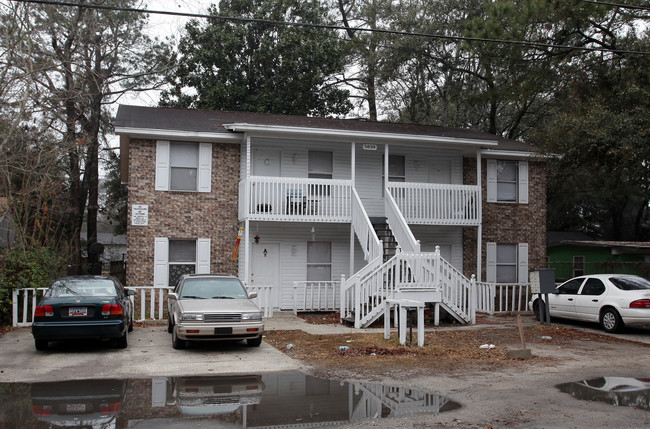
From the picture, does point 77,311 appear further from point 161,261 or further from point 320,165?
point 320,165

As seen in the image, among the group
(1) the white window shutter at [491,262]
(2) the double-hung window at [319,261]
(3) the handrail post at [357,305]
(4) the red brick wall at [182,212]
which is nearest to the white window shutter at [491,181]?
(1) the white window shutter at [491,262]

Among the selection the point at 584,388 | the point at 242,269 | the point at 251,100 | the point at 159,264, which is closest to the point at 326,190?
the point at 242,269

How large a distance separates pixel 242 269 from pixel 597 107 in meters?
11.6

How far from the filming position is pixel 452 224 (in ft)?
64.5

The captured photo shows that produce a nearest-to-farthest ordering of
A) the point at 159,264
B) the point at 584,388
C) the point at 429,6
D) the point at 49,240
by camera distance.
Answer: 1. the point at 584,388
2. the point at 159,264
3. the point at 49,240
4. the point at 429,6

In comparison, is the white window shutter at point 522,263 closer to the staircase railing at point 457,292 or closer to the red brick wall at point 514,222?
the red brick wall at point 514,222

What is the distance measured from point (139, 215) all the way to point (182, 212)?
4.23ft

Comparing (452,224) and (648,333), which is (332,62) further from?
(648,333)

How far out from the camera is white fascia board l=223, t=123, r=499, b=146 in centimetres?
1812

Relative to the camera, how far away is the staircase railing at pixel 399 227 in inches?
648

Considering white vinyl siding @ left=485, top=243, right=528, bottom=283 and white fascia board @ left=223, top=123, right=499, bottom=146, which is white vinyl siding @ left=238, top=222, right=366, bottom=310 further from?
white vinyl siding @ left=485, top=243, right=528, bottom=283

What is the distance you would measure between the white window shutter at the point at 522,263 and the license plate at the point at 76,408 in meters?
17.5

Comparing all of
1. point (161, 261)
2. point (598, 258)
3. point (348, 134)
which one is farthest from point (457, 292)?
point (598, 258)

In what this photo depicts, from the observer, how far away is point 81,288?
12070 mm
